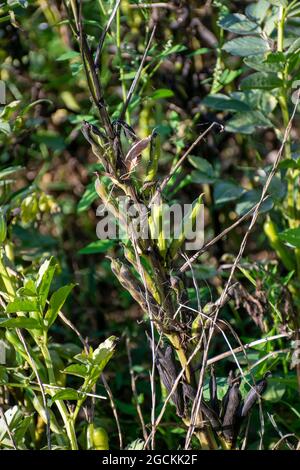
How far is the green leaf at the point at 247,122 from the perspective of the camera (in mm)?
1621

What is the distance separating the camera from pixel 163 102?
1.96 m

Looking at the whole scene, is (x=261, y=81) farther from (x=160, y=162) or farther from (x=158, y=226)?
(x=160, y=162)

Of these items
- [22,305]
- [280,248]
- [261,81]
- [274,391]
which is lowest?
[274,391]

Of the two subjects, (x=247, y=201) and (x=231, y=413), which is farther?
(x=247, y=201)

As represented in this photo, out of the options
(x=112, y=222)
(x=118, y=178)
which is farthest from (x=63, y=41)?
(x=118, y=178)

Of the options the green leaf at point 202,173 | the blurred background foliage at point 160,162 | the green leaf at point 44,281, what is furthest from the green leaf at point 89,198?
the green leaf at point 44,281

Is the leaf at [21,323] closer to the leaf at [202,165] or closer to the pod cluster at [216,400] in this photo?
the pod cluster at [216,400]

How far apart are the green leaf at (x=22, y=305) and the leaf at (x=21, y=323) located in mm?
15

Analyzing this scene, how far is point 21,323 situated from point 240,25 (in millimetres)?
802

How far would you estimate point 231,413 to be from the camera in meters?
1.15

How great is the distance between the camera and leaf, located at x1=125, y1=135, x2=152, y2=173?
3.54ft

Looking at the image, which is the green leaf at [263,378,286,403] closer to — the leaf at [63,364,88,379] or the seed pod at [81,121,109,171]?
the leaf at [63,364,88,379]

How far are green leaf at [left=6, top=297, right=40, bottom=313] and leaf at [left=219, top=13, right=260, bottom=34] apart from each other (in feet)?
2.41

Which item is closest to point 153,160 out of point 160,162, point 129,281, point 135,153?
point 135,153
